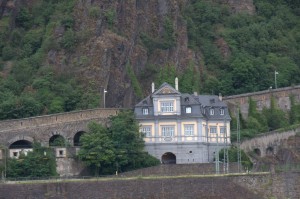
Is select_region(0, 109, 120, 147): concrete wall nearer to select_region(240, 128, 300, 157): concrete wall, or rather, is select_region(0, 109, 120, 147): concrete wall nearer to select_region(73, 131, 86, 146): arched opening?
select_region(73, 131, 86, 146): arched opening

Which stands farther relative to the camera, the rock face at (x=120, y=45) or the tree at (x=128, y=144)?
the rock face at (x=120, y=45)

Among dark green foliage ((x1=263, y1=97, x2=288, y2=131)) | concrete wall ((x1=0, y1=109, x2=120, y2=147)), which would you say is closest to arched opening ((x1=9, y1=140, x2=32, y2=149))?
concrete wall ((x1=0, y1=109, x2=120, y2=147))

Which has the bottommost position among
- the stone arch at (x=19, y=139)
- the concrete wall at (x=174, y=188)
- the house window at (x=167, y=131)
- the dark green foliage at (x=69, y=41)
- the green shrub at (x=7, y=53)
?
the concrete wall at (x=174, y=188)

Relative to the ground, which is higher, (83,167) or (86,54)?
(86,54)

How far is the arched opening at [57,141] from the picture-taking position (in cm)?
12288

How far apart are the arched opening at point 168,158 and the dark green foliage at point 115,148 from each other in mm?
2183

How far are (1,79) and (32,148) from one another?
12.9 m

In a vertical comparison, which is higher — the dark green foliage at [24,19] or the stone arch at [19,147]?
the dark green foliage at [24,19]

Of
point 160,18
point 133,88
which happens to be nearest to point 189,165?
point 133,88

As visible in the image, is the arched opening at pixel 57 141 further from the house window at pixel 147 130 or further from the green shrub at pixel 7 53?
the green shrub at pixel 7 53

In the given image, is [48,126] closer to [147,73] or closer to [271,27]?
[147,73]

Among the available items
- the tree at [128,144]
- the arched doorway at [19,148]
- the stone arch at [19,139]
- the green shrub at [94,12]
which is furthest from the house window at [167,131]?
the green shrub at [94,12]

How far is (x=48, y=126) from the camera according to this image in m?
124

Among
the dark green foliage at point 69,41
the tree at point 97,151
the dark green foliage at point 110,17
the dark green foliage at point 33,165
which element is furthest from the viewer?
the dark green foliage at point 110,17
